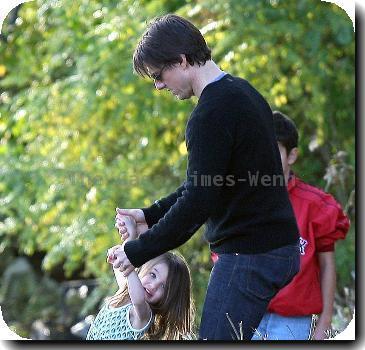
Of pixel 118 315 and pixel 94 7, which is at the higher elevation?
pixel 118 315

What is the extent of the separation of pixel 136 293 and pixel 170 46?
83 cm

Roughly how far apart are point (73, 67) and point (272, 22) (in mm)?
1706

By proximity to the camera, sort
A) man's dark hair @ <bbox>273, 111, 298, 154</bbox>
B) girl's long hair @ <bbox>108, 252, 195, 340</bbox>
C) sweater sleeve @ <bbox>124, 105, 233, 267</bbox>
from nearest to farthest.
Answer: sweater sleeve @ <bbox>124, 105, 233, 267</bbox>, girl's long hair @ <bbox>108, 252, 195, 340</bbox>, man's dark hair @ <bbox>273, 111, 298, 154</bbox>

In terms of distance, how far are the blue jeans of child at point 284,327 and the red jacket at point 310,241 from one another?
28mm

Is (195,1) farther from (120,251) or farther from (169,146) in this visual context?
(120,251)

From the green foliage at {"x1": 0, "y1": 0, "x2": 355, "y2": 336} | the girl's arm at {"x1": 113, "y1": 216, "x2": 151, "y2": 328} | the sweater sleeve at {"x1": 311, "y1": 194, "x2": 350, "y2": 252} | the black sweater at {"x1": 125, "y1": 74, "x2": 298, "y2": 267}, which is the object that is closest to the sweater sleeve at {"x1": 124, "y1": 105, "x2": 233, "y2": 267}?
the black sweater at {"x1": 125, "y1": 74, "x2": 298, "y2": 267}

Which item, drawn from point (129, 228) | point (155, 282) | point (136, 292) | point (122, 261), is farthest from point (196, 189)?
point (155, 282)

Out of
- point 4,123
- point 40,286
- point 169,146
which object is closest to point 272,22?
point 169,146

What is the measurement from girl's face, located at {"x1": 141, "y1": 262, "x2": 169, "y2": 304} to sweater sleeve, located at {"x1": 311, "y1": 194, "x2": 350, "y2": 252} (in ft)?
2.01

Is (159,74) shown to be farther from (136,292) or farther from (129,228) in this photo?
(136,292)

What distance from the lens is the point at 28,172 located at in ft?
19.2

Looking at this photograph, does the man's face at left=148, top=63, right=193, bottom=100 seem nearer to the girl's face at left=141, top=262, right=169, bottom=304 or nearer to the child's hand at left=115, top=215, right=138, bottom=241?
the child's hand at left=115, top=215, right=138, bottom=241

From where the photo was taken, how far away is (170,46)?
2.67 metres

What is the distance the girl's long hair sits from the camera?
3.18m
